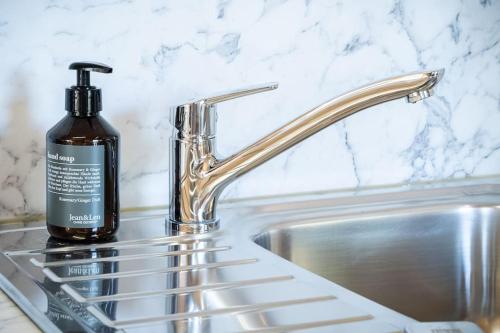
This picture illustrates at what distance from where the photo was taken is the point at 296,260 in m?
1.10

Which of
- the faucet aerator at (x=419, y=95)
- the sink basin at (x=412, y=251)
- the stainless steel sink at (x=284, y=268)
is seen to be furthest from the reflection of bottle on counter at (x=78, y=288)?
the faucet aerator at (x=419, y=95)

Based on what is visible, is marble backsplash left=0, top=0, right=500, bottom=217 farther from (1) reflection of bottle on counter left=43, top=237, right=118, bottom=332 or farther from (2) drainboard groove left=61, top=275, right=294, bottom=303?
(2) drainboard groove left=61, top=275, right=294, bottom=303

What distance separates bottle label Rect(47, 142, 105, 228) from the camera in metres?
0.95

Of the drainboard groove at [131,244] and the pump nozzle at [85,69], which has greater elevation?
the pump nozzle at [85,69]

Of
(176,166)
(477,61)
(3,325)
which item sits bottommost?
(3,325)

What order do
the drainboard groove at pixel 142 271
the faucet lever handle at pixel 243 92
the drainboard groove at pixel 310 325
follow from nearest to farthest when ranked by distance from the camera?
the drainboard groove at pixel 310 325 → the drainboard groove at pixel 142 271 → the faucet lever handle at pixel 243 92

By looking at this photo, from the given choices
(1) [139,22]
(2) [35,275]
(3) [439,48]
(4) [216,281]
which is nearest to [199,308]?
(4) [216,281]

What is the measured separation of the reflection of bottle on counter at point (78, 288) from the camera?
752mm

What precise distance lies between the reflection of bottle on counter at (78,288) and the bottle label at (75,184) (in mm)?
34

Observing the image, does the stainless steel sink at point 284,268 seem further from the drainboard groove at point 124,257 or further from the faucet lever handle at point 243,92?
the faucet lever handle at point 243,92

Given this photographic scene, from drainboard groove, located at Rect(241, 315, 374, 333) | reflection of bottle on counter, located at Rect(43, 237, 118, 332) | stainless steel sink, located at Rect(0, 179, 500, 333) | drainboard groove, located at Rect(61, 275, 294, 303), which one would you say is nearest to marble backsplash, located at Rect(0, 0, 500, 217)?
stainless steel sink, located at Rect(0, 179, 500, 333)

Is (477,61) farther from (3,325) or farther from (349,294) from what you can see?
(3,325)

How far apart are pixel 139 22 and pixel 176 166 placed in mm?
180

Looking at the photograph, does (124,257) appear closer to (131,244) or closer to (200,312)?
(131,244)
